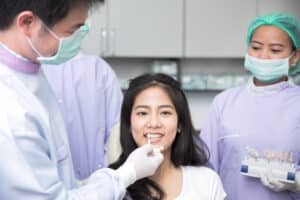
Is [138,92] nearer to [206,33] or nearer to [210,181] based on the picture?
[210,181]

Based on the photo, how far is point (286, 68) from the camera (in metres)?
1.99

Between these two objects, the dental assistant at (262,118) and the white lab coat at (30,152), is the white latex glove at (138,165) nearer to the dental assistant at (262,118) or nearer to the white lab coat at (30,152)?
the white lab coat at (30,152)

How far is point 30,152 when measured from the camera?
1.05m

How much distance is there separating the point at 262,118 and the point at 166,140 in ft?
1.74

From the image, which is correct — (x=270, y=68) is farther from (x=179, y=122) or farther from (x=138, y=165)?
(x=138, y=165)

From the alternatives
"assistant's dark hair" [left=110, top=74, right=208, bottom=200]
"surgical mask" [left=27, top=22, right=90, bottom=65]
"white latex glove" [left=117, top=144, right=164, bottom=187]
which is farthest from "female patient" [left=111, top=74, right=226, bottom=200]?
"surgical mask" [left=27, top=22, right=90, bottom=65]

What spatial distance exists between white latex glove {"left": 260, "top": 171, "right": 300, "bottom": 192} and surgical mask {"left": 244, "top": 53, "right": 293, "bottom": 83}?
421 mm

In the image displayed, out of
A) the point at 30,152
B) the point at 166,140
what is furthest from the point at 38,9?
the point at 166,140

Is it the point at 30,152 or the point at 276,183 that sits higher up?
the point at 30,152

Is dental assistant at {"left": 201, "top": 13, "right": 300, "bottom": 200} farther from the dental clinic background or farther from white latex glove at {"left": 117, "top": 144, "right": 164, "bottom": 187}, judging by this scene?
the dental clinic background

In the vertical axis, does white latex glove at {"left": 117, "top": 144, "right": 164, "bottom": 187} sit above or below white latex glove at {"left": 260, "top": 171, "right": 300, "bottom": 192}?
above

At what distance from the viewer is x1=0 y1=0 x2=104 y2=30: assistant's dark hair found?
3.55 feet

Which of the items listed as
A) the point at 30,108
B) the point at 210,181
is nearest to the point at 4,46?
the point at 30,108

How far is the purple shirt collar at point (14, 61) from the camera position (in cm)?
114
